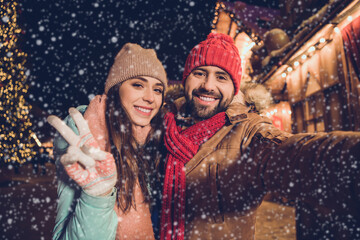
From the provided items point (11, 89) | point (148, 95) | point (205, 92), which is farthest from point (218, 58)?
point (11, 89)

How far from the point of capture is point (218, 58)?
2242 mm

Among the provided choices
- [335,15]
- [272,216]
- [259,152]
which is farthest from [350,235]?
[335,15]

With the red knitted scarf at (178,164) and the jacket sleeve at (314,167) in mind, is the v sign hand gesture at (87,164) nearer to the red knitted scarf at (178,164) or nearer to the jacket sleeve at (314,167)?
the red knitted scarf at (178,164)

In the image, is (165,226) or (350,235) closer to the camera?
(165,226)

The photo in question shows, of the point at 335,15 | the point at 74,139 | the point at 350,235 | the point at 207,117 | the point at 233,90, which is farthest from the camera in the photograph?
the point at 335,15

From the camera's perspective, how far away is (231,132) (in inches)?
72.2

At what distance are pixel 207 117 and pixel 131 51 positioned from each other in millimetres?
1053

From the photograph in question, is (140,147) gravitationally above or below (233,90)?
below

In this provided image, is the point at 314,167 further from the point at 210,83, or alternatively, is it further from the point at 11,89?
the point at 11,89

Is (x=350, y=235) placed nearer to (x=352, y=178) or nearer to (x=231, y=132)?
(x=231, y=132)

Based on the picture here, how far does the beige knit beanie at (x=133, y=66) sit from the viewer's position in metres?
2.07

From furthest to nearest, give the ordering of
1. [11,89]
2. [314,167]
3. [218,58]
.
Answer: [11,89], [218,58], [314,167]

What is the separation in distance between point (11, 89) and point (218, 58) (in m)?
11.6

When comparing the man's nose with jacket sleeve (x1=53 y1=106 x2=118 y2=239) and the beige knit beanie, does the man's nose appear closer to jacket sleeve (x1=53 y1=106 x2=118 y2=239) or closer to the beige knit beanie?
the beige knit beanie
